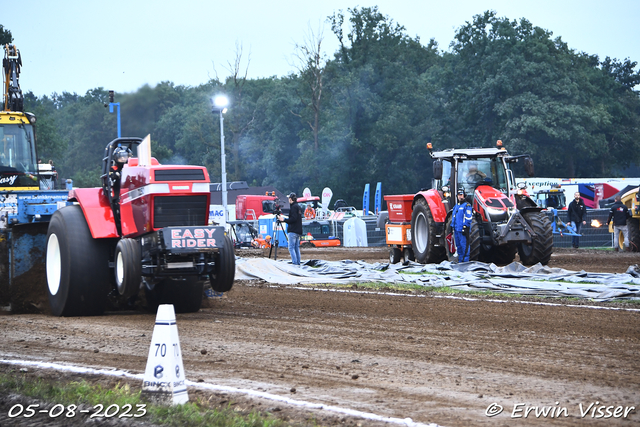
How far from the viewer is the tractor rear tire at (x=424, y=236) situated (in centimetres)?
1736

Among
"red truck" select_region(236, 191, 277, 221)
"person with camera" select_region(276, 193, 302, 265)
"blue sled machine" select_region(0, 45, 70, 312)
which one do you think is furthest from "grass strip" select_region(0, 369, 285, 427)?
"red truck" select_region(236, 191, 277, 221)

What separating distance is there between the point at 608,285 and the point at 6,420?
9.64 metres

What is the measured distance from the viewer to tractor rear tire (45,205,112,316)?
30.8 ft

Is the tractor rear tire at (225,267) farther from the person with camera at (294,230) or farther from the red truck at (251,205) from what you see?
the red truck at (251,205)

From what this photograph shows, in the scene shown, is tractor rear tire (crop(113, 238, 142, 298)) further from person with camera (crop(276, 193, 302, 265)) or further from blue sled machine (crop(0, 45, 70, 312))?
person with camera (crop(276, 193, 302, 265))

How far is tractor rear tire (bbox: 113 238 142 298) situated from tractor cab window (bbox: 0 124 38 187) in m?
10.9

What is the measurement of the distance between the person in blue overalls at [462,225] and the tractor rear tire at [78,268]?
8.40 meters

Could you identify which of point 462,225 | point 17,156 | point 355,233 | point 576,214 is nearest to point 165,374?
point 462,225

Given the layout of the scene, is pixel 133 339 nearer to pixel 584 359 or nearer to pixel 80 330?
pixel 80 330

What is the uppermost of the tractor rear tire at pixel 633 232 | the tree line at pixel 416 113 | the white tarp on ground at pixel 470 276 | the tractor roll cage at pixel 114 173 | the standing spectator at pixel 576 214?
the tree line at pixel 416 113

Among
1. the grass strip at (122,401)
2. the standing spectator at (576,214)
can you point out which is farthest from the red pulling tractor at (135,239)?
the standing spectator at (576,214)

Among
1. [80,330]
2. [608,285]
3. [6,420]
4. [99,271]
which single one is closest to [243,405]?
[6,420]

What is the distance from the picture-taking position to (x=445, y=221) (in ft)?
56.2

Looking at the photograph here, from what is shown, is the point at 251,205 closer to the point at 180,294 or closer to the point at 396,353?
the point at 180,294
